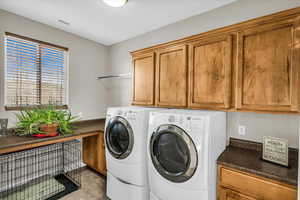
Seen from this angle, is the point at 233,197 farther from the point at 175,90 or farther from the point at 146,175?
the point at 175,90

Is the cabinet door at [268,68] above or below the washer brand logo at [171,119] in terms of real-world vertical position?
above

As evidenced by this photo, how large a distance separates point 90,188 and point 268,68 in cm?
272

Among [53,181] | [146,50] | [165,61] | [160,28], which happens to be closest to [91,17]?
[146,50]

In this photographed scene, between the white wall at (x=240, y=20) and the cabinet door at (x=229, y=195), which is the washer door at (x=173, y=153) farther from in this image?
the white wall at (x=240, y=20)

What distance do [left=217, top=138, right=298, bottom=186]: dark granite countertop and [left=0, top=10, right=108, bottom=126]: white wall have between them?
257 centimetres

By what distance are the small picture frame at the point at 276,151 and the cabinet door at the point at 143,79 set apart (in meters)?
1.38

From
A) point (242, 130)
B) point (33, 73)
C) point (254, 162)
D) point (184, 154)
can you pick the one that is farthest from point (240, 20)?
point (33, 73)

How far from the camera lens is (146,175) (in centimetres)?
173

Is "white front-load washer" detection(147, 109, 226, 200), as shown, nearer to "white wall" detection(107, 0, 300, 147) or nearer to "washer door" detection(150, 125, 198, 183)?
"washer door" detection(150, 125, 198, 183)

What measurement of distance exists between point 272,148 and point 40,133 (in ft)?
8.63

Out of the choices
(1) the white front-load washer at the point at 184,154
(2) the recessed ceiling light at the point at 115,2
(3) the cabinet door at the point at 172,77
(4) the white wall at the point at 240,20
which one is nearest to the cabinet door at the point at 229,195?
(1) the white front-load washer at the point at 184,154

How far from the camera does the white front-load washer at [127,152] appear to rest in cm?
171

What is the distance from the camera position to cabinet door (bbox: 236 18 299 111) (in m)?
1.21

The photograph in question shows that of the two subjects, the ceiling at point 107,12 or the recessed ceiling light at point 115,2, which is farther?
the ceiling at point 107,12
